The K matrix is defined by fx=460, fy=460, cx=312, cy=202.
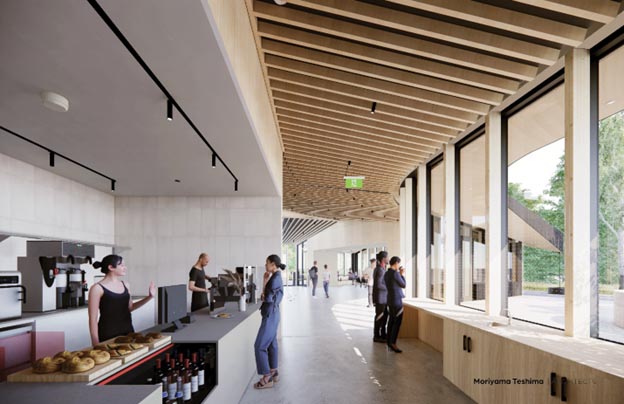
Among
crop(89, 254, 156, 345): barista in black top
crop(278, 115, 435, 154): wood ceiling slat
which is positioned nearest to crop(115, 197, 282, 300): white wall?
crop(278, 115, 435, 154): wood ceiling slat

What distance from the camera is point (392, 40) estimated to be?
4.38m

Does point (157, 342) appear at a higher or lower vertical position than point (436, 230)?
lower

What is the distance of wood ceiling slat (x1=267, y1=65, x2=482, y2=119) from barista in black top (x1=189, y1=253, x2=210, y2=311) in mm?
2587

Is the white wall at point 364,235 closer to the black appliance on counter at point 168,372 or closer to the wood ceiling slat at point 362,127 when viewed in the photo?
the wood ceiling slat at point 362,127

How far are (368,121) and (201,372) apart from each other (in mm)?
4492

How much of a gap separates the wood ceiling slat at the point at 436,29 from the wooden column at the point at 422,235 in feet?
17.7

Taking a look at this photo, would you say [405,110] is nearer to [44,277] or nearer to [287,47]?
[287,47]

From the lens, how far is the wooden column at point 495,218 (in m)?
5.95

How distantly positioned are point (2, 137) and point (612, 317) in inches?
247

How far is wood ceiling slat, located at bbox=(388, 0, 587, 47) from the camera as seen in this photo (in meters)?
3.62

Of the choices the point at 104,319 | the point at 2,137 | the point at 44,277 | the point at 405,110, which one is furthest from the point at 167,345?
the point at 405,110

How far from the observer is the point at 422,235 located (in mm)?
9719

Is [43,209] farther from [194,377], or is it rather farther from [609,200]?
[609,200]

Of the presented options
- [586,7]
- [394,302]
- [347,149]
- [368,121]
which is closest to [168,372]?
[586,7]
